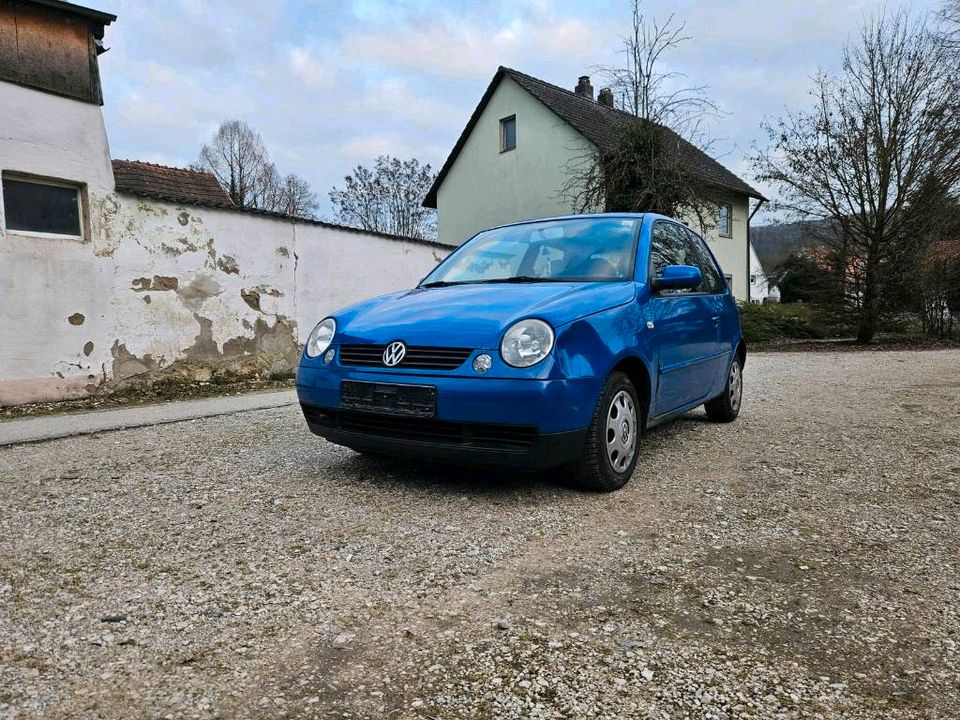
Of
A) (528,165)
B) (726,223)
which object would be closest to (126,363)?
(528,165)

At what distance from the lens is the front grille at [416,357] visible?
321 cm

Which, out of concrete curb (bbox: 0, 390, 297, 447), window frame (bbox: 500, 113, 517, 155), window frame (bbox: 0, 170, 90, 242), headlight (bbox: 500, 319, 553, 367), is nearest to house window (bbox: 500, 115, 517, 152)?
window frame (bbox: 500, 113, 517, 155)

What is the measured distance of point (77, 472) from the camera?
4.20m

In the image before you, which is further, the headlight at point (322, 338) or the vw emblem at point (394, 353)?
the headlight at point (322, 338)

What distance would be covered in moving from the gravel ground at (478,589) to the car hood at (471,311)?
2.74 ft

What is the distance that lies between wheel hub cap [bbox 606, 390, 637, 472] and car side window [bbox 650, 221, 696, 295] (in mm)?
889

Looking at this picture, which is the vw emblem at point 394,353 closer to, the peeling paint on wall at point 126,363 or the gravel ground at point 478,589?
the gravel ground at point 478,589

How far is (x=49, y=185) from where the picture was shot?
7562mm

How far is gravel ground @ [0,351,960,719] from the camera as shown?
1783mm

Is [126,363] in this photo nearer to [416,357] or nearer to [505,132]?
[416,357]

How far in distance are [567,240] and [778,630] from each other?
9.22 feet

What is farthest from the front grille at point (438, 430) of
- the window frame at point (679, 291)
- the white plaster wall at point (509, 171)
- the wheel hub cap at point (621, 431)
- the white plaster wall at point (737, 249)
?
the white plaster wall at point (737, 249)

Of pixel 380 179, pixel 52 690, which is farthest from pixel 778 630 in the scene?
pixel 380 179

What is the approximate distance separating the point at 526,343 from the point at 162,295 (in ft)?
21.9
